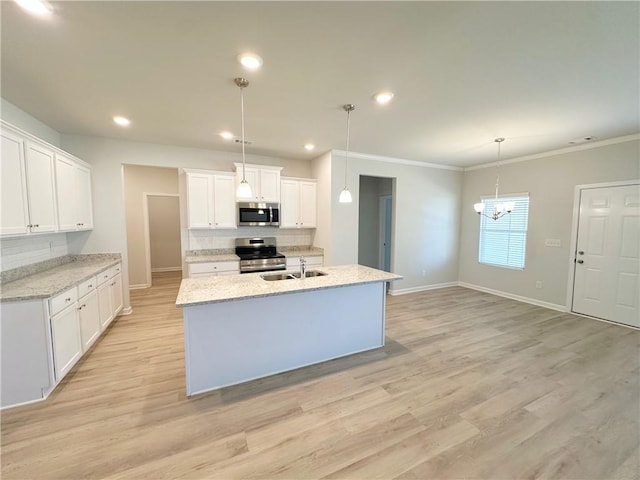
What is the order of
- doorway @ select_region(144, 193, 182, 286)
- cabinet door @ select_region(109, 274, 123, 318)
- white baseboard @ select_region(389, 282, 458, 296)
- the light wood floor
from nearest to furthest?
the light wood floor, cabinet door @ select_region(109, 274, 123, 318), white baseboard @ select_region(389, 282, 458, 296), doorway @ select_region(144, 193, 182, 286)

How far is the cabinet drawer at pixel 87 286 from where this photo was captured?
275 centimetres

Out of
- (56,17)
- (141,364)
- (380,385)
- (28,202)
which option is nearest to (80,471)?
(141,364)

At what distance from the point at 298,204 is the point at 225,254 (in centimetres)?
163

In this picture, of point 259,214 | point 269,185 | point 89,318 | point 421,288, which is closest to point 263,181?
point 269,185

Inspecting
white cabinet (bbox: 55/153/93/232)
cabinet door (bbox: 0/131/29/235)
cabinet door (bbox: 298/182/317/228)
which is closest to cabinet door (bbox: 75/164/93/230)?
white cabinet (bbox: 55/153/93/232)

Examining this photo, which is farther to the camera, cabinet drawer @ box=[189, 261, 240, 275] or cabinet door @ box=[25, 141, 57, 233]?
cabinet drawer @ box=[189, 261, 240, 275]

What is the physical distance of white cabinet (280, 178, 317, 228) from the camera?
4820 mm

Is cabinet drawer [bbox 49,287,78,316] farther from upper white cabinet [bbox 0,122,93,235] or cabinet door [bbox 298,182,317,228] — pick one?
cabinet door [bbox 298,182,317,228]

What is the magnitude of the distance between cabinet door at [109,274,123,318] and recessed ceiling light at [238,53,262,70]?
135 inches

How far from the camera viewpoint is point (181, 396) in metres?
2.27

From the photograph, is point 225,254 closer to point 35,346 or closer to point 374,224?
point 35,346

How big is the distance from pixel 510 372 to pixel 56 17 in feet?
15.2

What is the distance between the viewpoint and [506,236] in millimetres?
5242

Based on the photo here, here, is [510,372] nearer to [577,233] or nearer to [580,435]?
[580,435]
